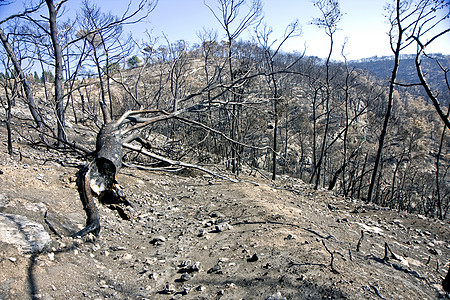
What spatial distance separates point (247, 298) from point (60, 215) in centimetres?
217

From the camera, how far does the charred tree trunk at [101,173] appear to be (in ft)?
10.2

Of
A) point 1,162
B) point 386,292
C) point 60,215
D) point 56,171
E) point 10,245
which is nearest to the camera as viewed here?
point 10,245

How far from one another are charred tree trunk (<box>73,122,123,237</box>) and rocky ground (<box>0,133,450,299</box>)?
177 millimetres

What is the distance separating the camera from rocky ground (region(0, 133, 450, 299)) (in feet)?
6.91

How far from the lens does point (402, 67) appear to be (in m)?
131

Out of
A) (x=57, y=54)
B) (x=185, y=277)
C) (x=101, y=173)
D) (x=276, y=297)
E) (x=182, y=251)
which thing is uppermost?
(x=57, y=54)

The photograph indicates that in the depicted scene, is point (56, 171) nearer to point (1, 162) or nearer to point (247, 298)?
point (1, 162)

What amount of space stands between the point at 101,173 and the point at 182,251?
165 centimetres

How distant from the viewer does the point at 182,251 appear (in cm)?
305

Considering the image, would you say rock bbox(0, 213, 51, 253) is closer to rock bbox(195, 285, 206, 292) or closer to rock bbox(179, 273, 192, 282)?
rock bbox(179, 273, 192, 282)

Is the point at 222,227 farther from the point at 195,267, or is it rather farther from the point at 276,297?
the point at 276,297

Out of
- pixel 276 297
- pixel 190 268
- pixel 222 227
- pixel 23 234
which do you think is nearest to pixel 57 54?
pixel 23 234

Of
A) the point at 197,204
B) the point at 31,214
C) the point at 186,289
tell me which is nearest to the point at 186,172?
the point at 197,204

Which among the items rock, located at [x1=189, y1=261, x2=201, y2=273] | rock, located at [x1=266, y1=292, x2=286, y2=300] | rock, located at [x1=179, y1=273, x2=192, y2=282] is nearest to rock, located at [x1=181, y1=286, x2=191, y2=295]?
rock, located at [x1=179, y1=273, x2=192, y2=282]
